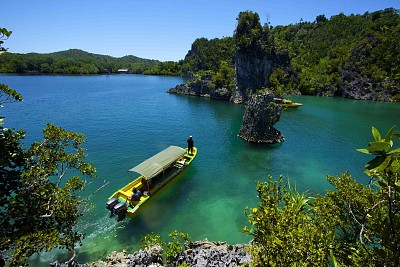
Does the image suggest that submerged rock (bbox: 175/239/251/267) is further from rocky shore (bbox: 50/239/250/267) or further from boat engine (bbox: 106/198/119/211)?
boat engine (bbox: 106/198/119/211)

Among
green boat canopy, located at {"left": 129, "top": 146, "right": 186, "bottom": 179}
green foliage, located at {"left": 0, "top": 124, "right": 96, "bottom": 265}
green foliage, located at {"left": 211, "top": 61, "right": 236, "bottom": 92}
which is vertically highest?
green foliage, located at {"left": 211, "top": 61, "right": 236, "bottom": 92}

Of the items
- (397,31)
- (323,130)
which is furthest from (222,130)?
(397,31)

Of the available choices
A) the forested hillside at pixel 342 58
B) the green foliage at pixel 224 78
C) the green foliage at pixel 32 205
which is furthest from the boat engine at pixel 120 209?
the green foliage at pixel 224 78

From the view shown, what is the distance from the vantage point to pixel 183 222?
19.5 m

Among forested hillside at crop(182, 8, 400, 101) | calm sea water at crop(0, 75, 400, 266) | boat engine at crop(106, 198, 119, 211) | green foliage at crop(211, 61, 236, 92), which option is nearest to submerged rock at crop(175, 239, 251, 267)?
calm sea water at crop(0, 75, 400, 266)

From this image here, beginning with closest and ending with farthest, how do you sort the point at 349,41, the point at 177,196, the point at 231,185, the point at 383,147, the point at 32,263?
the point at 383,147
the point at 32,263
the point at 177,196
the point at 231,185
the point at 349,41

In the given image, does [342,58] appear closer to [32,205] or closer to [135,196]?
[135,196]

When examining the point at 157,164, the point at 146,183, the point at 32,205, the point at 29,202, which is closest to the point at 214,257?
the point at 32,205

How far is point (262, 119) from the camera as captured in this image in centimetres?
3691

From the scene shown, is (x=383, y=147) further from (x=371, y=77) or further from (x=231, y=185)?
(x=371, y=77)

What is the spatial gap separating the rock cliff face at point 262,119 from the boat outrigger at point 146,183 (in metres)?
16.2

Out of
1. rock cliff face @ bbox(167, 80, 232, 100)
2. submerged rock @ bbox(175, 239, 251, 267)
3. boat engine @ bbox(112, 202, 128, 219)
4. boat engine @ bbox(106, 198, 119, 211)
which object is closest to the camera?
submerged rock @ bbox(175, 239, 251, 267)

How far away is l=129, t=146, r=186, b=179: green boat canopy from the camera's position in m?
20.8

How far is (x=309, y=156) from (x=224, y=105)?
43988mm
